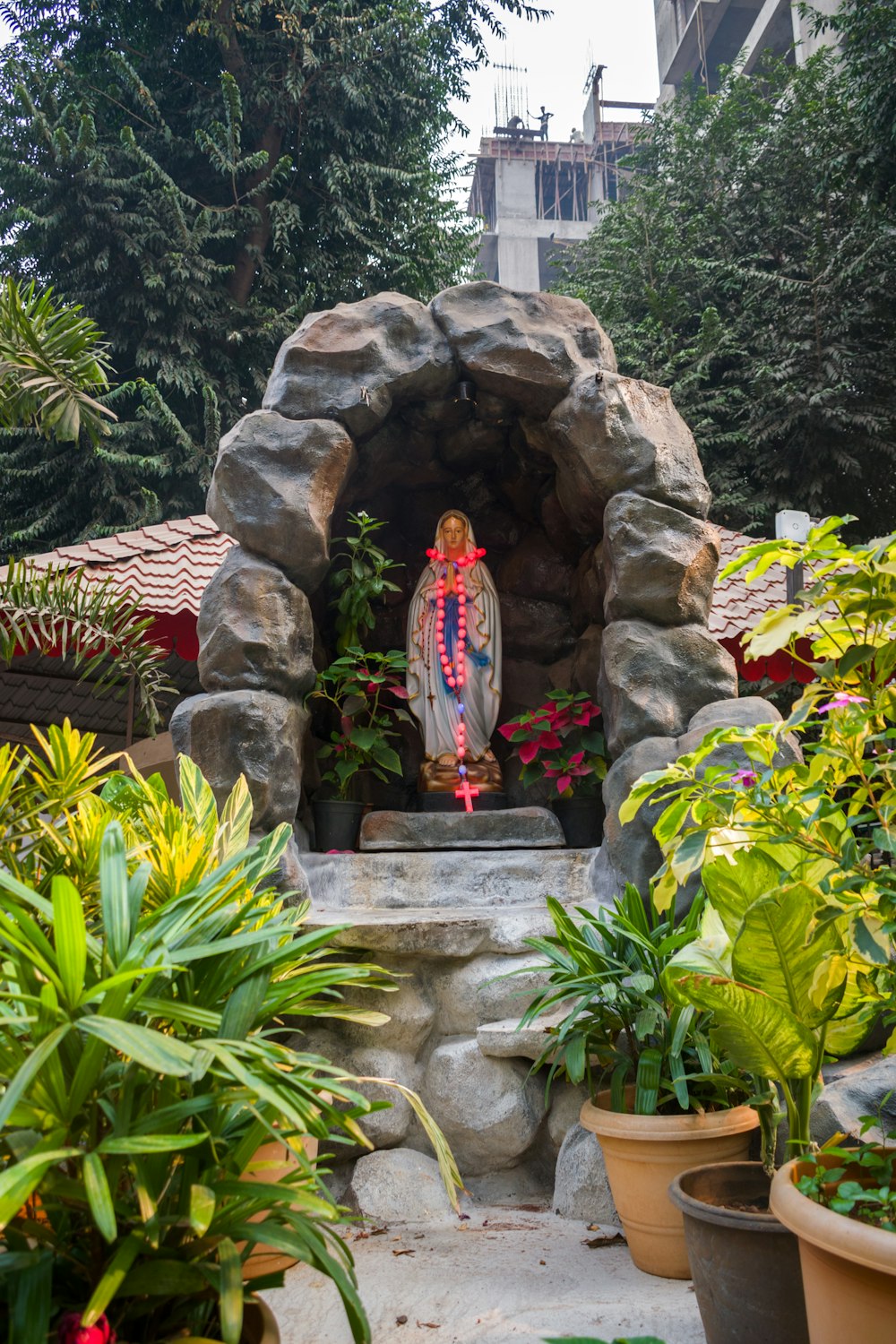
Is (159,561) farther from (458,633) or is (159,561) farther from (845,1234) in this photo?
(845,1234)

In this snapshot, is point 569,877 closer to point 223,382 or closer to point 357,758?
point 357,758

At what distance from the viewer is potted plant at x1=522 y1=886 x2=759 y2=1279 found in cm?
259

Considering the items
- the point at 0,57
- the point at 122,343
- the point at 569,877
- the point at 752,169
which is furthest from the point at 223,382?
the point at 569,877

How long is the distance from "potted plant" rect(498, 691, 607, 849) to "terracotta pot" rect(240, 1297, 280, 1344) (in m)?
2.89

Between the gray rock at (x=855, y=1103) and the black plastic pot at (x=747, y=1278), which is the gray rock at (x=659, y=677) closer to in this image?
the gray rock at (x=855, y=1103)

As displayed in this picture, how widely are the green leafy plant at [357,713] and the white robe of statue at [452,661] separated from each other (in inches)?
6.1

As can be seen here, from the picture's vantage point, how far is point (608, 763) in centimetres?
459

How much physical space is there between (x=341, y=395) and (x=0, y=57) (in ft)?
32.8

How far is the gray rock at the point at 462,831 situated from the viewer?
4336 mm

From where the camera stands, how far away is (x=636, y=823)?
3.63 metres

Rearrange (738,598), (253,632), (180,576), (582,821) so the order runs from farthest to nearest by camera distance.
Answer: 1. (738,598)
2. (180,576)
3. (582,821)
4. (253,632)

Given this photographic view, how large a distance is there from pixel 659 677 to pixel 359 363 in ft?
6.17

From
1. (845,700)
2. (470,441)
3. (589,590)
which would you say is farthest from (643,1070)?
(470,441)

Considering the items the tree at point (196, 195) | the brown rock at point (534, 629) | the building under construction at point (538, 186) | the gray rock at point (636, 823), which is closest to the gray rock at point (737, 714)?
the gray rock at point (636, 823)
